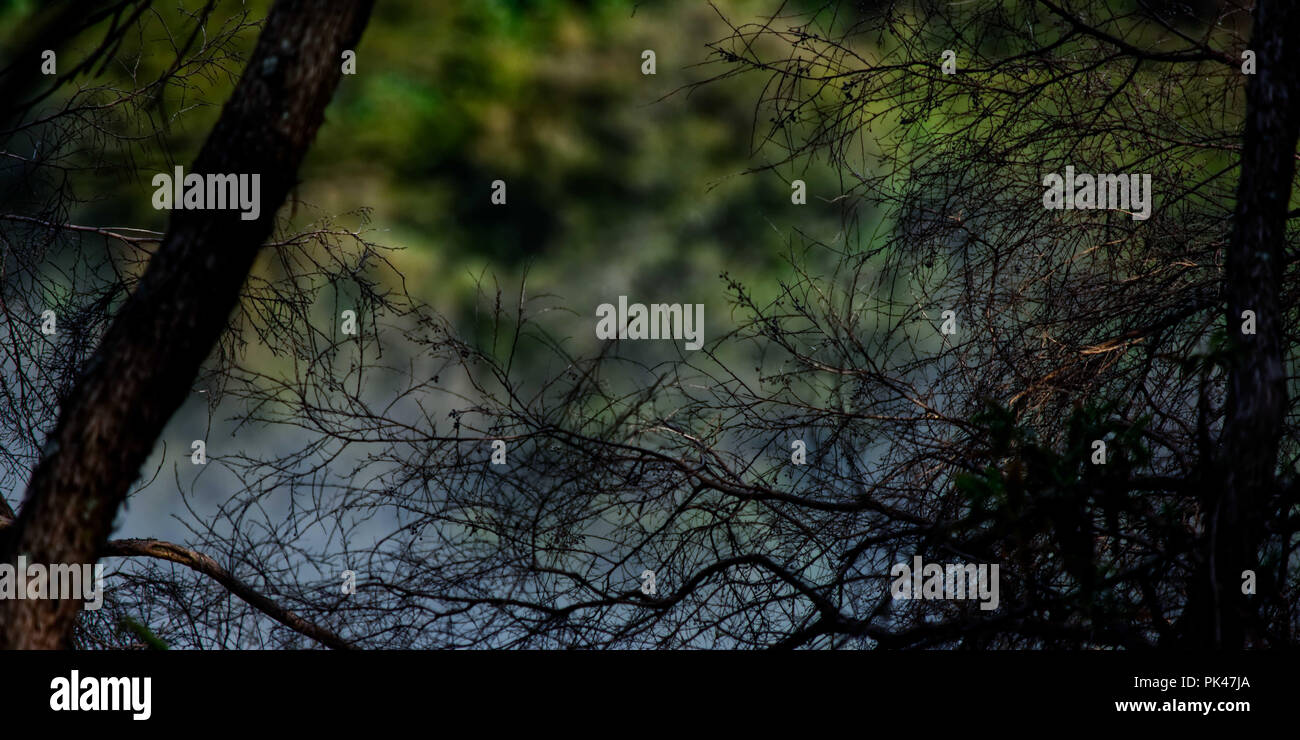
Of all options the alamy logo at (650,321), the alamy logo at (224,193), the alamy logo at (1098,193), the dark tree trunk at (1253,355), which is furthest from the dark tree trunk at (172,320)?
the alamy logo at (1098,193)

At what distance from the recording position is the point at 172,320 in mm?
3965

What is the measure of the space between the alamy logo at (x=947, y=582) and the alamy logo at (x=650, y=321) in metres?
1.48

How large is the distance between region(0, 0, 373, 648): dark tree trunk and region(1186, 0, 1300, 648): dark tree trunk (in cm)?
358

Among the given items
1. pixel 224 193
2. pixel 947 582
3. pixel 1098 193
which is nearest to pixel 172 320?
pixel 224 193

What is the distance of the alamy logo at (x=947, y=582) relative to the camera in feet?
16.8

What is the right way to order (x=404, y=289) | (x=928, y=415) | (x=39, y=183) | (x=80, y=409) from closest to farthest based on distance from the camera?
(x=80, y=409), (x=928, y=415), (x=404, y=289), (x=39, y=183)
